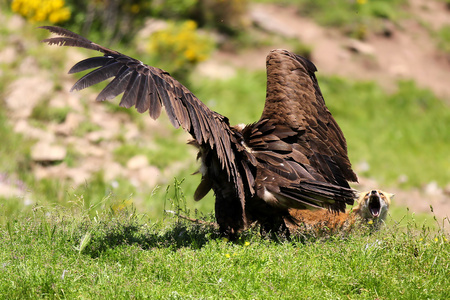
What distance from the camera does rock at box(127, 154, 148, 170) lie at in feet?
30.8

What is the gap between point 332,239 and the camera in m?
4.93

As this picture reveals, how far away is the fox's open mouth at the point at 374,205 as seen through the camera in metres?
5.40

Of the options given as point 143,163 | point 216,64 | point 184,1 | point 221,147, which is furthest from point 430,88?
point 221,147

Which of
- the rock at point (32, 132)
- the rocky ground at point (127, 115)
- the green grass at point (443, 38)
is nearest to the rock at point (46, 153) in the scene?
the rocky ground at point (127, 115)

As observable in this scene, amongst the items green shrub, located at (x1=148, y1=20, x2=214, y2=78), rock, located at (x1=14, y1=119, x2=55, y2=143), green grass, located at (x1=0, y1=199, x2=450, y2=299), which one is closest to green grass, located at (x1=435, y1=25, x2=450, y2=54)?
green shrub, located at (x1=148, y1=20, x2=214, y2=78)

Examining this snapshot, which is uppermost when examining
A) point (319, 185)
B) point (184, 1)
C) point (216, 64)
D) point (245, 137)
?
point (184, 1)

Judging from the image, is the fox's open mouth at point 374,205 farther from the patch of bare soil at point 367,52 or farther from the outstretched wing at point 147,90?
the patch of bare soil at point 367,52

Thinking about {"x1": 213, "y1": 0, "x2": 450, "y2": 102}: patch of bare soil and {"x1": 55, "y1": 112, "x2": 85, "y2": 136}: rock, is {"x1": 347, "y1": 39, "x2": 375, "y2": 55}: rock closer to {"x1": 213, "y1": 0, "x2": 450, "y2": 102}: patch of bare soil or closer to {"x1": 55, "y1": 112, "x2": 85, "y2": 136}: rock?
{"x1": 213, "y1": 0, "x2": 450, "y2": 102}: patch of bare soil

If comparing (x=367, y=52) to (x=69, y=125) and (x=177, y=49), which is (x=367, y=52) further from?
(x=69, y=125)

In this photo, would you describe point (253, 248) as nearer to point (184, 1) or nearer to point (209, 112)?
point (209, 112)

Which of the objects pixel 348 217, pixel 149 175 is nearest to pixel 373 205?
pixel 348 217

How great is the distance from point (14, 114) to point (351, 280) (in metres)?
6.97

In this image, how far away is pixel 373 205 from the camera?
18.0 feet

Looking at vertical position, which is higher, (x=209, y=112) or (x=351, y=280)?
(x=209, y=112)
